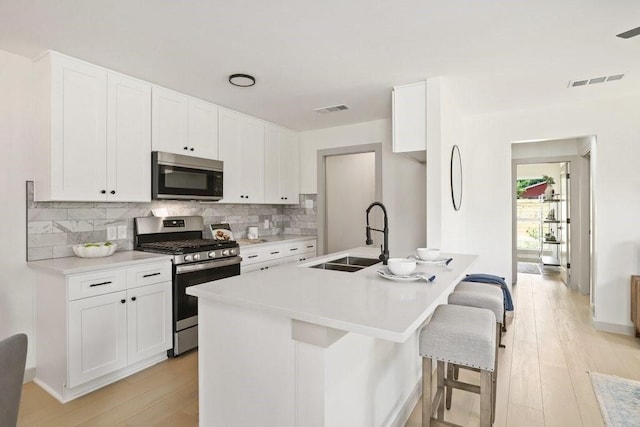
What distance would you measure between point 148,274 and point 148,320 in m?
0.37

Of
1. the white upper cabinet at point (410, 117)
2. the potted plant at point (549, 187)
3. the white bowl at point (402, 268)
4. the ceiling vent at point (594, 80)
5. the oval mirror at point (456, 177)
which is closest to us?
the white bowl at point (402, 268)

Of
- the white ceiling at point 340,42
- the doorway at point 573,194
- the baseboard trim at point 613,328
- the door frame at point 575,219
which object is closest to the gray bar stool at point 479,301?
the white ceiling at point 340,42

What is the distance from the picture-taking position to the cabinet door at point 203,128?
3.47 metres

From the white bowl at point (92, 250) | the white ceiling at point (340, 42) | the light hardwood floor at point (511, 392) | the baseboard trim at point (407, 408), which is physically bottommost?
the light hardwood floor at point (511, 392)

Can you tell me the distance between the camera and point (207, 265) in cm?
315

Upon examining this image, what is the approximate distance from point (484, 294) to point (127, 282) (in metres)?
2.61

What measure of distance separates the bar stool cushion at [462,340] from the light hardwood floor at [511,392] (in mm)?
722

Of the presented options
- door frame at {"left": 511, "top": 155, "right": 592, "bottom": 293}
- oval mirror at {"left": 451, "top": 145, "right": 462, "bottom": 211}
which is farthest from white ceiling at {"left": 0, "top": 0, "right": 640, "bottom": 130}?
door frame at {"left": 511, "top": 155, "right": 592, "bottom": 293}

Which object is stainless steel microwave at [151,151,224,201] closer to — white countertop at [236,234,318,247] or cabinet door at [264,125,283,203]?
white countertop at [236,234,318,247]

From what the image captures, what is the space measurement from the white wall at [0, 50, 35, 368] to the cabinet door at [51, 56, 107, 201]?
36 cm

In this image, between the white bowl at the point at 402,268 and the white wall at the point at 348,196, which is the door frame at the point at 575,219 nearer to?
the white wall at the point at 348,196

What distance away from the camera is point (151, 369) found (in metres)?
2.71

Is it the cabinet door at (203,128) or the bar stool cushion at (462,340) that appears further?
the cabinet door at (203,128)

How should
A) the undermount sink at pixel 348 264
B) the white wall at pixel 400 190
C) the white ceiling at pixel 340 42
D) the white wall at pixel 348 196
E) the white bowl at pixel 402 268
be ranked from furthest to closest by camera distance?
the white wall at pixel 348 196, the white wall at pixel 400 190, the undermount sink at pixel 348 264, the white ceiling at pixel 340 42, the white bowl at pixel 402 268
